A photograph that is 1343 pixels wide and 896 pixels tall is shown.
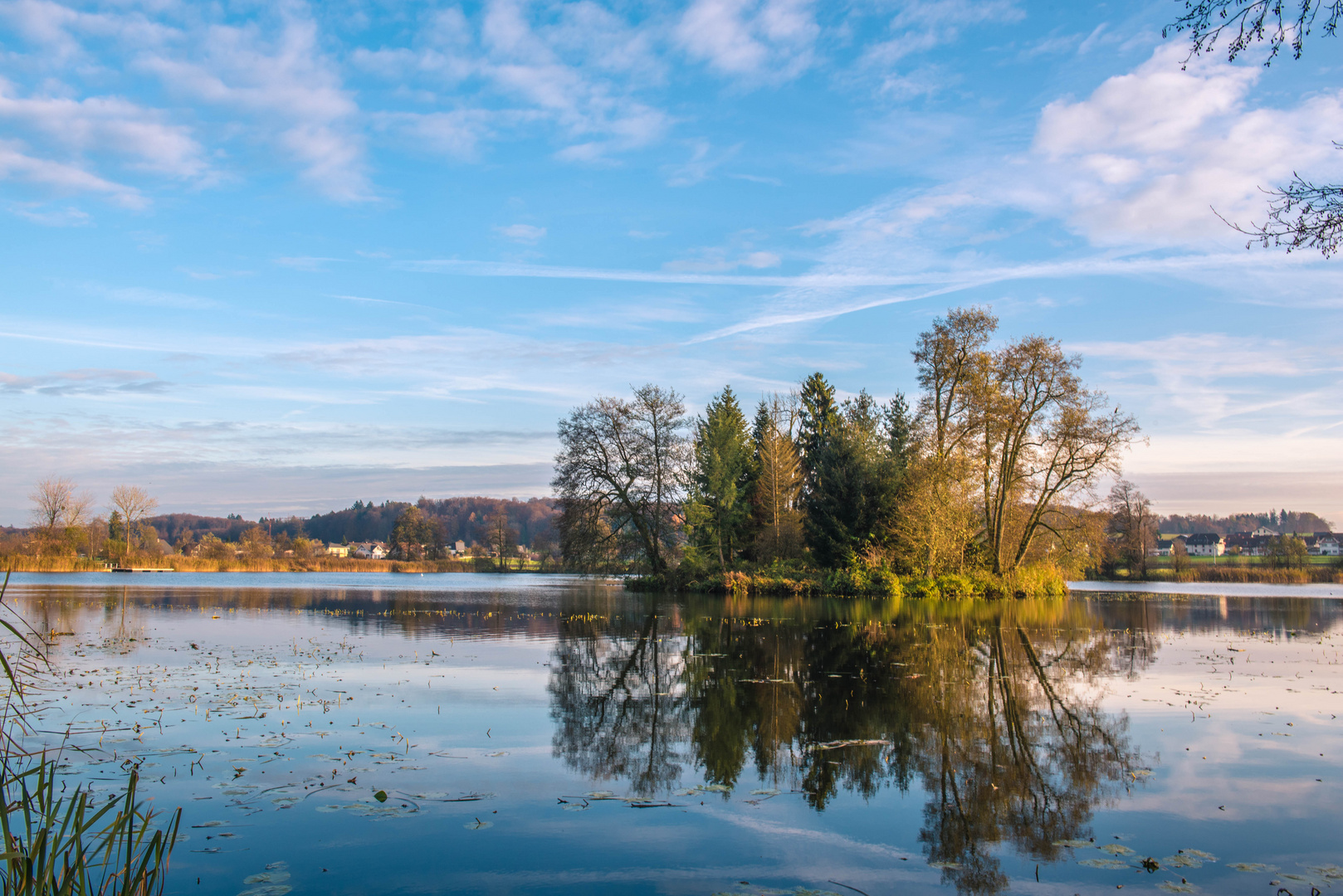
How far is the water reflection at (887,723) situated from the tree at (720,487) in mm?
24480

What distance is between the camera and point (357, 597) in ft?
115

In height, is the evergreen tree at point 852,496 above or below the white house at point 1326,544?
above

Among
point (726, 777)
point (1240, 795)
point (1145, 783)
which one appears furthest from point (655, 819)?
point (1240, 795)

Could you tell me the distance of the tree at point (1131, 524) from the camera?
63312 mm

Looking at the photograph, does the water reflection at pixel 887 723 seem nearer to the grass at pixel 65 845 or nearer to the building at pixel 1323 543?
the grass at pixel 65 845

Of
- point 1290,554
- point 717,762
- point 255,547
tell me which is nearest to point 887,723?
point 717,762

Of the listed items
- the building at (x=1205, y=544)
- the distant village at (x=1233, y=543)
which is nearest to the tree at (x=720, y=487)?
the distant village at (x=1233, y=543)

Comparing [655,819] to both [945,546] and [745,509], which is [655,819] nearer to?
[945,546]

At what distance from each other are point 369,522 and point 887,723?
14697cm

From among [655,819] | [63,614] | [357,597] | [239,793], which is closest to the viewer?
[655,819]

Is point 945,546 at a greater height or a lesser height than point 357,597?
greater

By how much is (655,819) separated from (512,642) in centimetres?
1192

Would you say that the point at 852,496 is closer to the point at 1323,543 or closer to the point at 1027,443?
the point at 1027,443

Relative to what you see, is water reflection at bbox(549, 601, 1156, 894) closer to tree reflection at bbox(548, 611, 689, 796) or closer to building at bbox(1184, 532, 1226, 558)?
tree reflection at bbox(548, 611, 689, 796)
